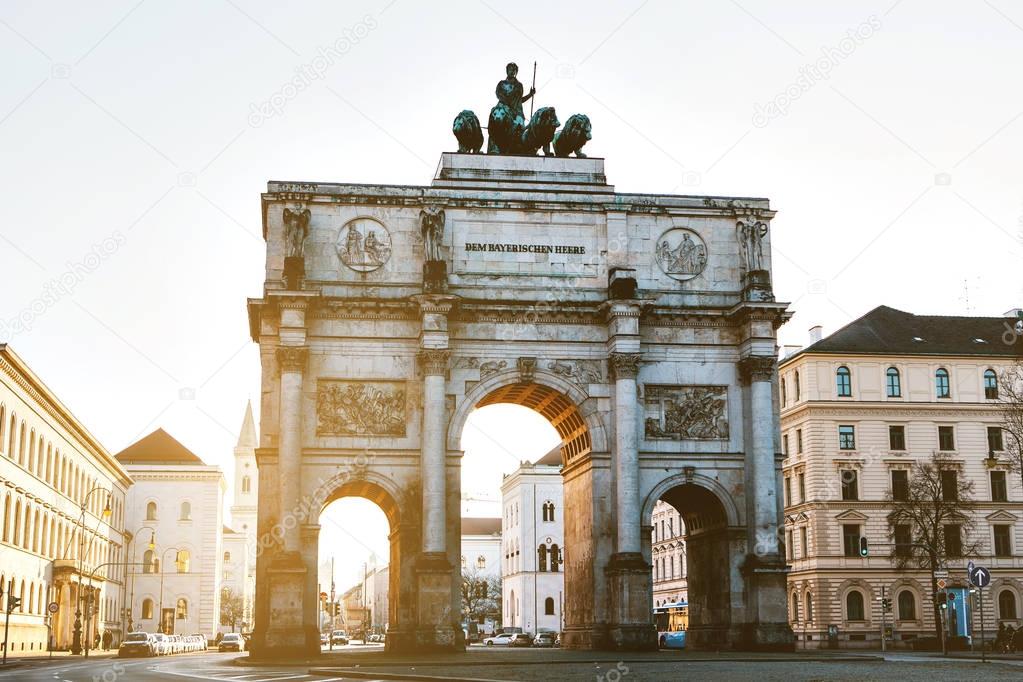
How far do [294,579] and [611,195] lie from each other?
55.5 ft

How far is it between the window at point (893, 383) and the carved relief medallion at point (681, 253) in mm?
30019

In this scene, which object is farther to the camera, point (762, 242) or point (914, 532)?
point (914, 532)

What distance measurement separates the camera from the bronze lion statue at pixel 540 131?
4672 cm

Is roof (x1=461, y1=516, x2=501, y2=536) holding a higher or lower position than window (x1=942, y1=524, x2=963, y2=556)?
higher

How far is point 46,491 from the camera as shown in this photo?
2571 inches

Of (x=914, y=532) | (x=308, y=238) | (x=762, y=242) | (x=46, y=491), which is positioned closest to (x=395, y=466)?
(x=308, y=238)

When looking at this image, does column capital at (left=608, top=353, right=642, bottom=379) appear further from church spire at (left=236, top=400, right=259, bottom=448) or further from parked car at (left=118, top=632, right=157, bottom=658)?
church spire at (left=236, top=400, right=259, bottom=448)

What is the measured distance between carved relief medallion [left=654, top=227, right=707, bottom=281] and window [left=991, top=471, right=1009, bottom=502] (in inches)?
1317

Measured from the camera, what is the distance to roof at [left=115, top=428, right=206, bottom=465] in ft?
371

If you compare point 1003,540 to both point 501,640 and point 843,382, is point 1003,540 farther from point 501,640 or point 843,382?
point 501,640

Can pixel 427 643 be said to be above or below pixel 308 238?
below

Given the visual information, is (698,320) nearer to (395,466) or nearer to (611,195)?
(611,195)

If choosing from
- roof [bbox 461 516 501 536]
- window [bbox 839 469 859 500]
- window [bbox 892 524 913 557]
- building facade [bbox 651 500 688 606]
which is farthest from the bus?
roof [bbox 461 516 501 536]

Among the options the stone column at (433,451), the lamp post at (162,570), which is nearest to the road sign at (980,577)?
the stone column at (433,451)
